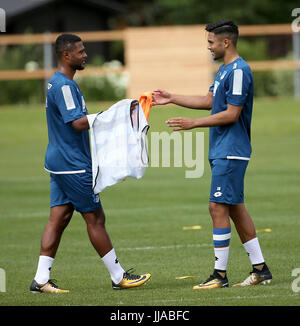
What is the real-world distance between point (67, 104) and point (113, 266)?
1.59 meters

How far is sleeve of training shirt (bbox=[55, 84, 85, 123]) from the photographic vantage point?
808 cm

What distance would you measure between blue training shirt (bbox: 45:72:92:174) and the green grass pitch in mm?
1180

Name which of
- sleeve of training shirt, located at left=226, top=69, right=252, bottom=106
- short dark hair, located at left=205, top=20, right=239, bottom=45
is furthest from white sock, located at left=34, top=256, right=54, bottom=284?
short dark hair, located at left=205, top=20, right=239, bottom=45

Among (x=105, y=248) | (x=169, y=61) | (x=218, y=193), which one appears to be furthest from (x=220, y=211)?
(x=169, y=61)

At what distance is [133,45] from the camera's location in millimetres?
31516

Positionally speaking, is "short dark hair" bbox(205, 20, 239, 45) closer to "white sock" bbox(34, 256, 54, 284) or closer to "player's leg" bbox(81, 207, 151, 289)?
"player's leg" bbox(81, 207, 151, 289)

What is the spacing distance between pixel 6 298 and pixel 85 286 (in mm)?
875

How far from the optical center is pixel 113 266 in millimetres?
8438

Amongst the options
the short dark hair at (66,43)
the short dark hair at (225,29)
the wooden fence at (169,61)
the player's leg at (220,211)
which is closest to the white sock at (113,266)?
the player's leg at (220,211)

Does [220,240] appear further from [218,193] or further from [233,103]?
[233,103]

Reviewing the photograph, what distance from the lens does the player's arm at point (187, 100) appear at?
8789mm

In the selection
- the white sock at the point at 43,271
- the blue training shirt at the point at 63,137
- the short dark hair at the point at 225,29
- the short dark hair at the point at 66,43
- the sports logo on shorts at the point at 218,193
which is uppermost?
the short dark hair at the point at 225,29

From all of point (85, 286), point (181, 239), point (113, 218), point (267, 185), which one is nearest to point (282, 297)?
point (85, 286)

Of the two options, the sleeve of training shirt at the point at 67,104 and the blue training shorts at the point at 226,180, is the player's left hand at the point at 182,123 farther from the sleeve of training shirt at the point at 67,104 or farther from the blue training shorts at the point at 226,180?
the sleeve of training shirt at the point at 67,104
